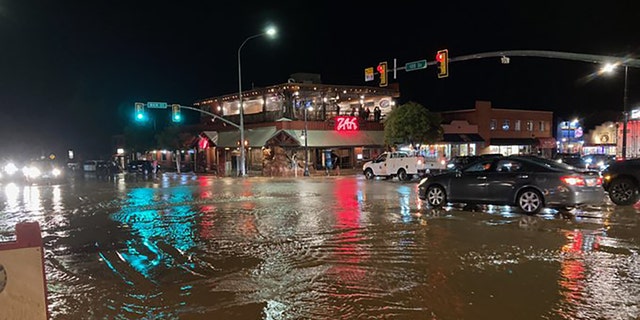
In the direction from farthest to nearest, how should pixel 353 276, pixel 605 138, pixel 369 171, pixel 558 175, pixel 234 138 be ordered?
pixel 605 138 → pixel 234 138 → pixel 369 171 → pixel 558 175 → pixel 353 276

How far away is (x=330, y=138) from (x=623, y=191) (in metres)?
29.2

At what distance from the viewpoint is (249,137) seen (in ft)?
138

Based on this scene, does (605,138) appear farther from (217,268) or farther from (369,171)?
(217,268)

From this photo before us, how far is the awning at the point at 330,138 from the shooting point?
38.9m

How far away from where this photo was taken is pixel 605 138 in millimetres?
56969

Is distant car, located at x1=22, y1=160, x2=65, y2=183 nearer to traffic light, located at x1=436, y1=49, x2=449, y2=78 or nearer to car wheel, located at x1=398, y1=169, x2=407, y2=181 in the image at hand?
car wheel, located at x1=398, y1=169, x2=407, y2=181

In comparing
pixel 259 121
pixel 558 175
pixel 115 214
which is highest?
pixel 259 121

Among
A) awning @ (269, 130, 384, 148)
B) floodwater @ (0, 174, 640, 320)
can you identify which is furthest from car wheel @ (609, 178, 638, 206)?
awning @ (269, 130, 384, 148)

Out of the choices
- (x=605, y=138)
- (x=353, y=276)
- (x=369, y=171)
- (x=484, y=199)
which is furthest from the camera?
(x=605, y=138)

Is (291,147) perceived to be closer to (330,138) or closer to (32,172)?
(330,138)

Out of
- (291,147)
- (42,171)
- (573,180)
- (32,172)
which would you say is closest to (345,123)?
(291,147)

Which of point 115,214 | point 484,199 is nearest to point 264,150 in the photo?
point 115,214

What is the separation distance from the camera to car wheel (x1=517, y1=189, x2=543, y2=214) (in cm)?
1158

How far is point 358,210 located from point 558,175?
547cm
